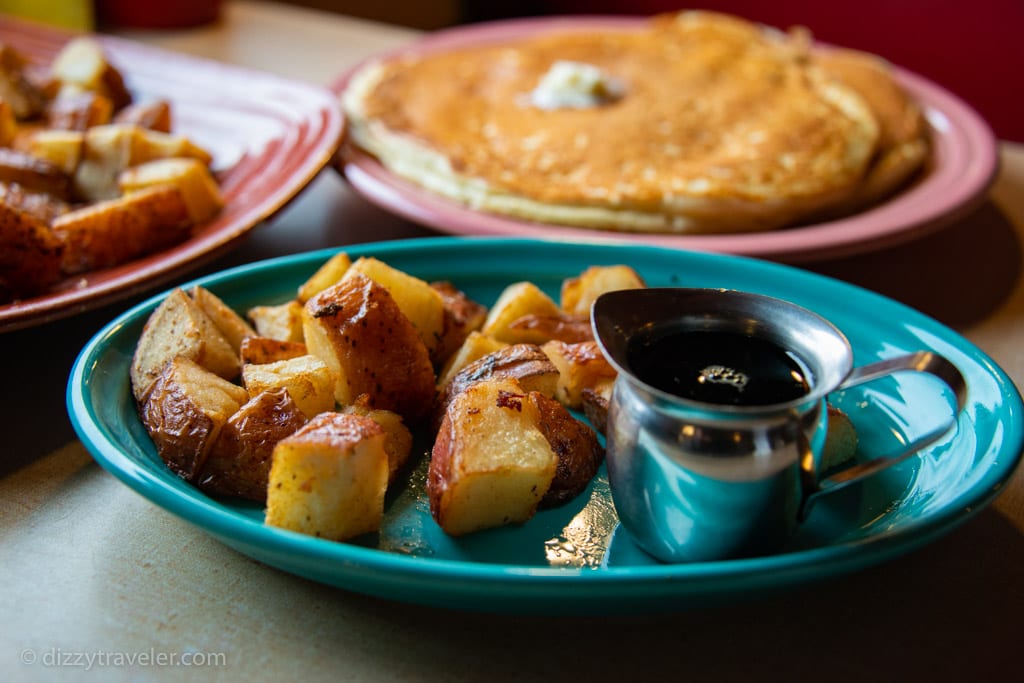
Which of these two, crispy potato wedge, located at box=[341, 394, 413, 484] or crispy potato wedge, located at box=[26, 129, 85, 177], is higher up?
crispy potato wedge, located at box=[341, 394, 413, 484]

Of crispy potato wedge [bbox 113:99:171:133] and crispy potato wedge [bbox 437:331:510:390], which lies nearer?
crispy potato wedge [bbox 437:331:510:390]

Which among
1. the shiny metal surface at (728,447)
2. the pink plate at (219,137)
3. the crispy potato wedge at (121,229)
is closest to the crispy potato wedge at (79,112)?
the pink plate at (219,137)

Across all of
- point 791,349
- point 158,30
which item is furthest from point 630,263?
point 158,30

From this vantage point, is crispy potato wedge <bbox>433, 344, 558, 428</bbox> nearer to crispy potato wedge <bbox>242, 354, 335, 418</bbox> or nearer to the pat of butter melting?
crispy potato wedge <bbox>242, 354, 335, 418</bbox>

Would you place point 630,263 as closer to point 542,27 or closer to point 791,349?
point 791,349

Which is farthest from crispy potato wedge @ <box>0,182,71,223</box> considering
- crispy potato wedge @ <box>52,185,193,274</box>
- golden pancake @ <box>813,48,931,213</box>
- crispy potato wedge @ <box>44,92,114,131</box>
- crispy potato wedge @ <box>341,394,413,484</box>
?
golden pancake @ <box>813,48,931,213</box>

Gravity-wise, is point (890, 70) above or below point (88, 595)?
above
